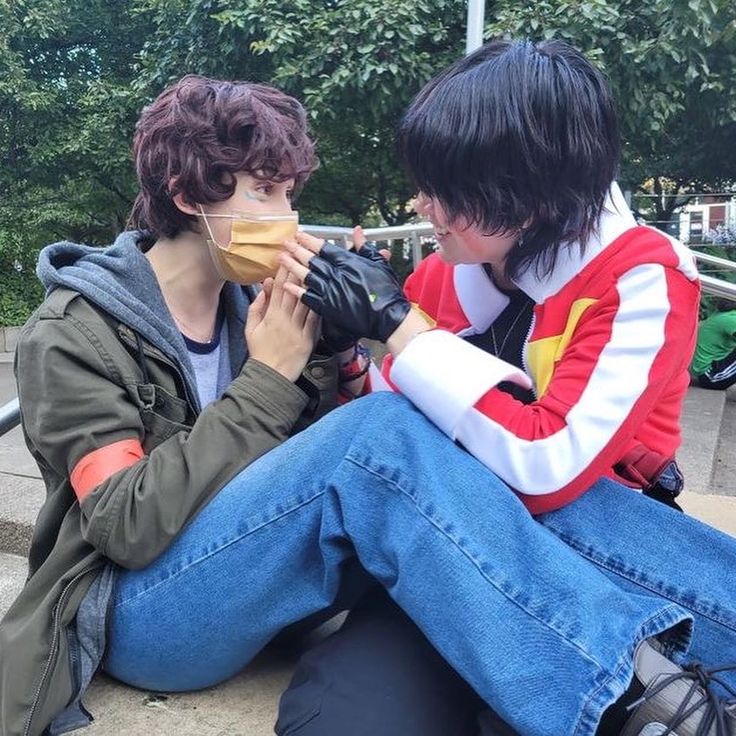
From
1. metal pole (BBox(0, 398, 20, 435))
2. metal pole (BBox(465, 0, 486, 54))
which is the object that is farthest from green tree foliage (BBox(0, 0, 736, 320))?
metal pole (BBox(0, 398, 20, 435))

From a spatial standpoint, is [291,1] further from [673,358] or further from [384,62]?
[673,358]

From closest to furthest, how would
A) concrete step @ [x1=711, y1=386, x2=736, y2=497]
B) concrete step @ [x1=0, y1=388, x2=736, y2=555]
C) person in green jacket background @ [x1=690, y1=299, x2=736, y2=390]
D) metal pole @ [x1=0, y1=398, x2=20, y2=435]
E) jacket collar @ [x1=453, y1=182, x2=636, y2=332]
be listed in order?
1. jacket collar @ [x1=453, y1=182, x2=636, y2=332]
2. metal pole @ [x1=0, y1=398, x2=20, y2=435]
3. concrete step @ [x1=0, y1=388, x2=736, y2=555]
4. concrete step @ [x1=711, y1=386, x2=736, y2=497]
5. person in green jacket background @ [x1=690, y1=299, x2=736, y2=390]

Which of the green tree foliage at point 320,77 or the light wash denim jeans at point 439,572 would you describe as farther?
the green tree foliage at point 320,77

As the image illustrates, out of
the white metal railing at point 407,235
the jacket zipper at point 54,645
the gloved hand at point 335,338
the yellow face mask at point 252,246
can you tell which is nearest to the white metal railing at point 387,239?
the white metal railing at point 407,235

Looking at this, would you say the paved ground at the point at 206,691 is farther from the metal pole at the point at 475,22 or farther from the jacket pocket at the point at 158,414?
the metal pole at the point at 475,22

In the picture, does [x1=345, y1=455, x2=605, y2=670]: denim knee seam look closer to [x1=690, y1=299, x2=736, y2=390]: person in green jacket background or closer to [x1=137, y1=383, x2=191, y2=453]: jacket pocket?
[x1=137, y1=383, x2=191, y2=453]: jacket pocket

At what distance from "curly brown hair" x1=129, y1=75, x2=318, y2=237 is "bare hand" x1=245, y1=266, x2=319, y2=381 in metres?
0.28

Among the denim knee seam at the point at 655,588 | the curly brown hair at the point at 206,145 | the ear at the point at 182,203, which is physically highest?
the curly brown hair at the point at 206,145

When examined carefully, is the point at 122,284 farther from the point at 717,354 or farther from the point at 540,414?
the point at 717,354

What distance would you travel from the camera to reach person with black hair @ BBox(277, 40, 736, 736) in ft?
3.77

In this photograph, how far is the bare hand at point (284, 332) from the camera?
157cm

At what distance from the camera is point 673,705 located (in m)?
1.11

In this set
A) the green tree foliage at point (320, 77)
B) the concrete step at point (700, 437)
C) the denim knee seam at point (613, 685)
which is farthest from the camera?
the green tree foliage at point (320, 77)

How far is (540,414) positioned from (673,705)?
0.46 meters
